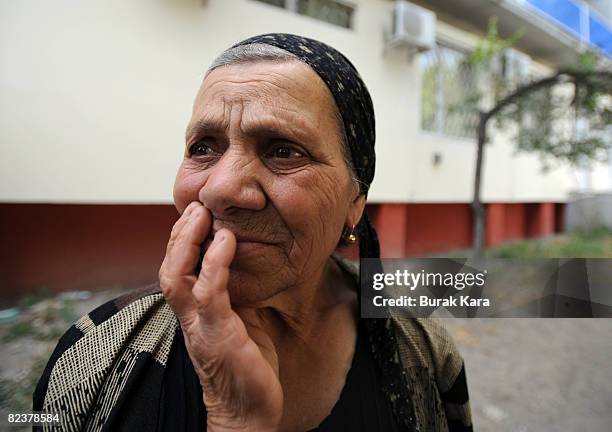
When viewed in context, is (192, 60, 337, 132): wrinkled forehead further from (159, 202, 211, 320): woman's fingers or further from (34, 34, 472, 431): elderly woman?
(159, 202, 211, 320): woman's fingers

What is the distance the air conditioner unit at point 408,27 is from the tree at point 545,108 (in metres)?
0.97

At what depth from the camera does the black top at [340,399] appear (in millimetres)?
726

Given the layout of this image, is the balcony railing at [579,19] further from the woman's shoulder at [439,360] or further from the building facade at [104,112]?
the woman's shoulder at [439,360]

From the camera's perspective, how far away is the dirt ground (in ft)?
5.01

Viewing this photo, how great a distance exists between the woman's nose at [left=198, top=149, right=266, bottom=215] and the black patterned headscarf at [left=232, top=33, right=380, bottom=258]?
0.28 meters

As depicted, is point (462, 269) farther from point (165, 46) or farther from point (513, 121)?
point (513, 121)

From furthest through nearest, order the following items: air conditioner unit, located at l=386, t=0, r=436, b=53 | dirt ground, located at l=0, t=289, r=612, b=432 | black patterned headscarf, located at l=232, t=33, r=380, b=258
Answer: air conditioner unit, located at l=386, t=0, r=436, b=53 → dirt ground, located at l=0, t=289, r=612, b=432 → black patterned headscarf, located at l=232, t=33, r=380, b=258

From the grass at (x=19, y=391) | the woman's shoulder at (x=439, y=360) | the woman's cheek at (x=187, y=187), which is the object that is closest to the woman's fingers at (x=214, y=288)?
the woman's cheek at (x=187, y=187)

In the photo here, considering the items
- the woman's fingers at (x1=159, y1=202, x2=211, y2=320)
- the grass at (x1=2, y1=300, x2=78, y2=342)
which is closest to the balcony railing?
the woman's fingers at (x1=159, y1=202, x2=211, y2=320)

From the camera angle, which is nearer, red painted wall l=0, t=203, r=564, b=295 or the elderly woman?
the elderly woman

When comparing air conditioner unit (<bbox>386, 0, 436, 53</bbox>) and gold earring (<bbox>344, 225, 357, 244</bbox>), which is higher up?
air conditioner unit (<bbox>386, 0, 436, 53</bbox>)

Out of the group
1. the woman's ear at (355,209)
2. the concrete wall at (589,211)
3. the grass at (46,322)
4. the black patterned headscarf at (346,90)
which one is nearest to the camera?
the black patterned headscarf at (346,90)

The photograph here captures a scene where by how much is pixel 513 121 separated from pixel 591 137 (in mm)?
914

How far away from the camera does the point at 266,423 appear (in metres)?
0.60
